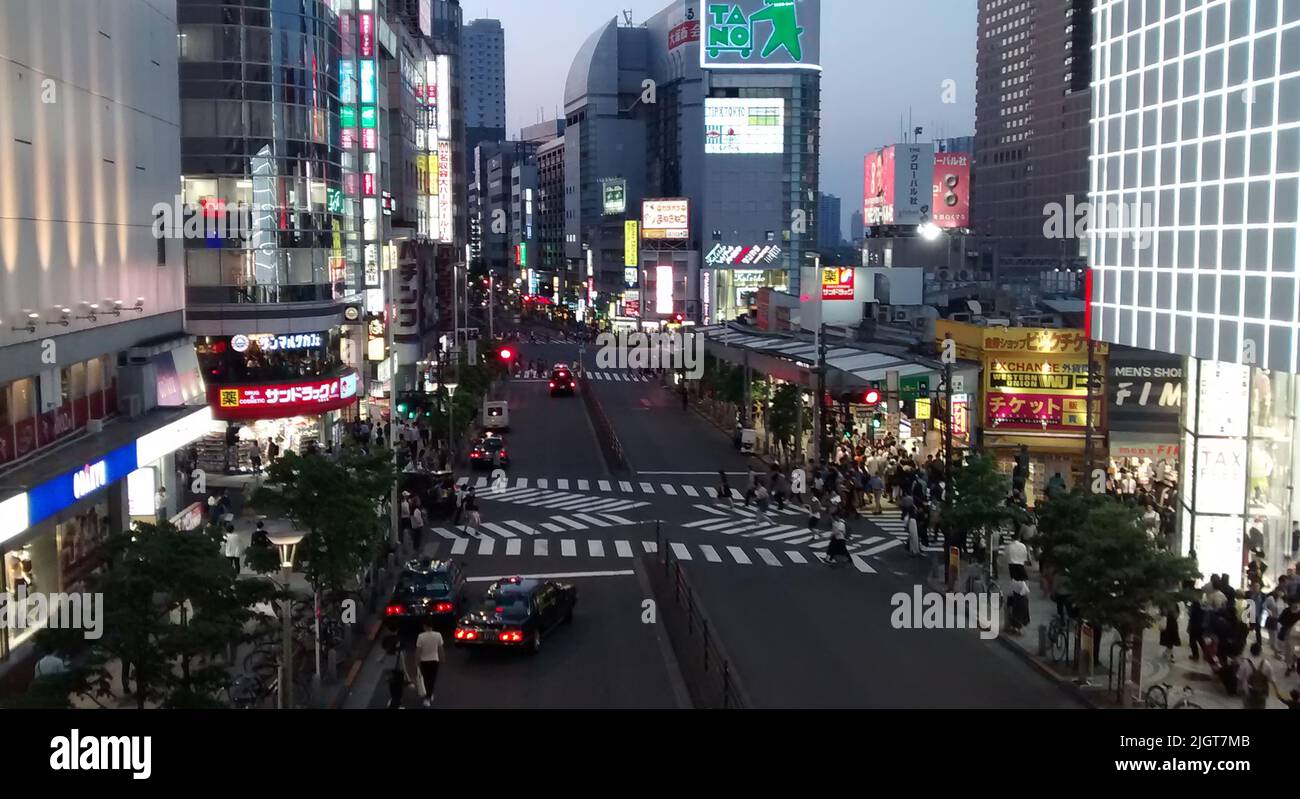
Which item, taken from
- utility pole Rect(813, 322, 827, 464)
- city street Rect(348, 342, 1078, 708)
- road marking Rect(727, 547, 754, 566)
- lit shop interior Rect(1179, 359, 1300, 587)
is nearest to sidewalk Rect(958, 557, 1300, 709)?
city street Rect(348, 342, 1078, 708)

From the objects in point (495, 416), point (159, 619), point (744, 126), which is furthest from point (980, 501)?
point (744, 126)

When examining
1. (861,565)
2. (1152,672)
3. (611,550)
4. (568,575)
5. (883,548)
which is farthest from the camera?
(883,548)

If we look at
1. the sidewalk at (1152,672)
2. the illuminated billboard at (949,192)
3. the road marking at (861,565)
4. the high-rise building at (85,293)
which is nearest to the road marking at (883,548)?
the road marking at (861,565)

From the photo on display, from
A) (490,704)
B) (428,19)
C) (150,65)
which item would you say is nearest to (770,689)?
(490,704)

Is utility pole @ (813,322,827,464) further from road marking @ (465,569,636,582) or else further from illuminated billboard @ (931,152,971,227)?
illuminated billboard @ (931,152,971,227)

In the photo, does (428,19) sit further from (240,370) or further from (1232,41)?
(1232,41)

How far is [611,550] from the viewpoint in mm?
31594

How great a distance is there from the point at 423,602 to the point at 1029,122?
141 metres

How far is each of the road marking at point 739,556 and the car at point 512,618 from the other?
897 centimetres

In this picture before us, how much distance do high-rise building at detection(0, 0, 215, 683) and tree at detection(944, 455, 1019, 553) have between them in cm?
1624

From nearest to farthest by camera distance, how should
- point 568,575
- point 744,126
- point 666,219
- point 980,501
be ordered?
point 980,501 < point 568,575 < point 666,219 < point 744,126

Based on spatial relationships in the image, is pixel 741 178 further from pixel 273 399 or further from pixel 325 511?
pixel 325 511

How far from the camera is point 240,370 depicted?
40875 millimetres

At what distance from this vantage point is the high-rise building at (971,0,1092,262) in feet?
436
